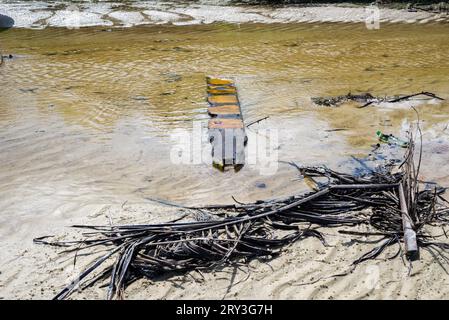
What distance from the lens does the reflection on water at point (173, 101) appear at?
219 inches

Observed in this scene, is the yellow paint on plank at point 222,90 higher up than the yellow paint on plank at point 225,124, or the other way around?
the yellow paint on plank at point 222,90

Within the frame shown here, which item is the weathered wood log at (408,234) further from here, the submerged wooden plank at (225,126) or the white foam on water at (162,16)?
the white foam on water at (162,16)

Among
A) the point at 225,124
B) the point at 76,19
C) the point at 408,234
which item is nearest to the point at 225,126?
the point at 225,124

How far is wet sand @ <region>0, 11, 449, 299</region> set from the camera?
12.3 feet

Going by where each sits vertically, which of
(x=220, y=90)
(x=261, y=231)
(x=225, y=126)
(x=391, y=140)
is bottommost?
(x=261, y=231)

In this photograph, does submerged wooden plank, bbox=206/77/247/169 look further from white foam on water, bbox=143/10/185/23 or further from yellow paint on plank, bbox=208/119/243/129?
white foam on water, bbox=143/10/185/23

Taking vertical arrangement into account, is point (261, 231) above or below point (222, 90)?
below

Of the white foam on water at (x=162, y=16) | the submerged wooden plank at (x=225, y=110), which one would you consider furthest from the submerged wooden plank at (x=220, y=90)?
the white foam on water at (x=162, y=16)

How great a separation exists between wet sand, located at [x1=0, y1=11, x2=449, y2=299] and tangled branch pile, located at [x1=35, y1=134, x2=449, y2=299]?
0.43 ft

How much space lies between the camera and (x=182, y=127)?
7273mm

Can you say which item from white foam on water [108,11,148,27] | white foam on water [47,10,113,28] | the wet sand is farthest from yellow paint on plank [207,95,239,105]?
white foam on water [47,10,113,28]

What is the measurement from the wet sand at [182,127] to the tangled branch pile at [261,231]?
0.13m

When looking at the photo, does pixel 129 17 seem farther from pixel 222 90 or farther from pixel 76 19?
pixel 222 90

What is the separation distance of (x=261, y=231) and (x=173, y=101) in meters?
4.73
